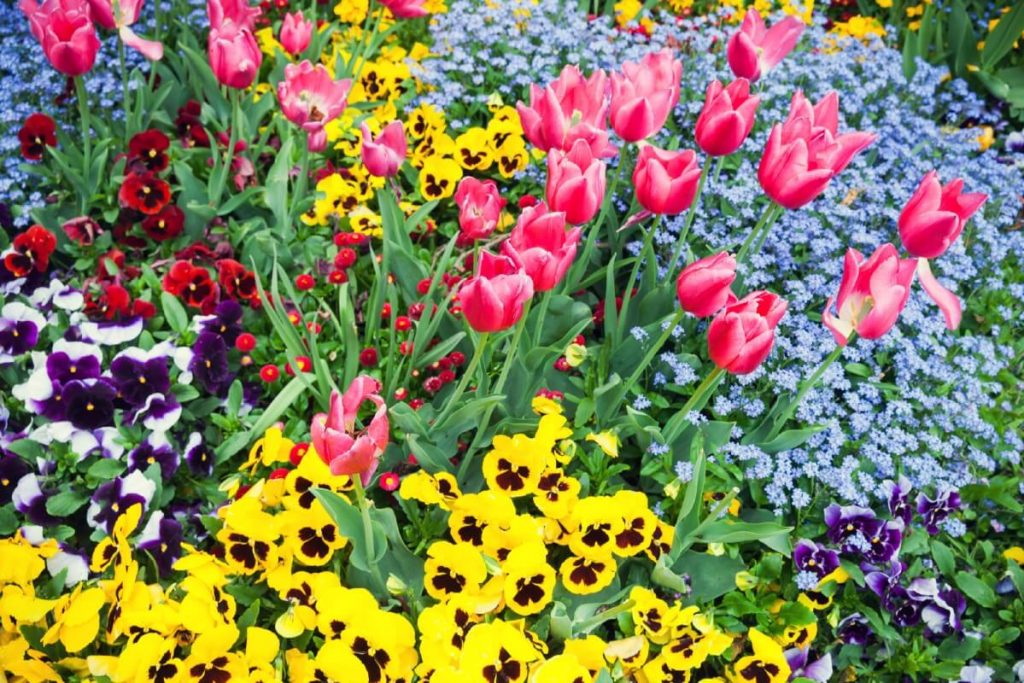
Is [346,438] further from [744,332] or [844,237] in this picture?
[844,237]

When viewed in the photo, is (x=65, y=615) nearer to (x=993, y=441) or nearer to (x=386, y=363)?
(x=386, y=363)

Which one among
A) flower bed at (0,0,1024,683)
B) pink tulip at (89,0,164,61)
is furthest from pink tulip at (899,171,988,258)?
pink tulip at (89,0,164,61)

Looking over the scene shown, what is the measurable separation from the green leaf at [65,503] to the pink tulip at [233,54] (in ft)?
3.19

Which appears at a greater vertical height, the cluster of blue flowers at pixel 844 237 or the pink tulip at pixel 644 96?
the pink tulip at pixel 644 96

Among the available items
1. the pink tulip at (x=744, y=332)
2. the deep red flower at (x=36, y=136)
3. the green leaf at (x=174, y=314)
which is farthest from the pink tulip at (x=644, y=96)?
the deep red flower at (x=36, y=136)

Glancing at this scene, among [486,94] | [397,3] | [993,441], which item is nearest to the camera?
[993,441]

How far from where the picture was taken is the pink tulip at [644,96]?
1.67 metres

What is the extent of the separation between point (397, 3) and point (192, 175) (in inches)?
27.9

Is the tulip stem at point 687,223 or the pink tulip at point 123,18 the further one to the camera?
the pink tulip at point 123,18

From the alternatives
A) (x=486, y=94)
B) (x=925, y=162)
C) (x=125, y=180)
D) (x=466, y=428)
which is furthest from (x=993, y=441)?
(x=125, y=180)

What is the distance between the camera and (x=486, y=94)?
277cm

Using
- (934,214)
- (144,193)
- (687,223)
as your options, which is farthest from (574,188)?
(144,193)

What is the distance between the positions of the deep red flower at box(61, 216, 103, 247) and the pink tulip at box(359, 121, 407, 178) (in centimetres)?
88

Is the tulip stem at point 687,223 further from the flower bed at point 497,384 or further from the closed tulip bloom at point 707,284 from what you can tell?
the closed tulip bloom at point 707,284
